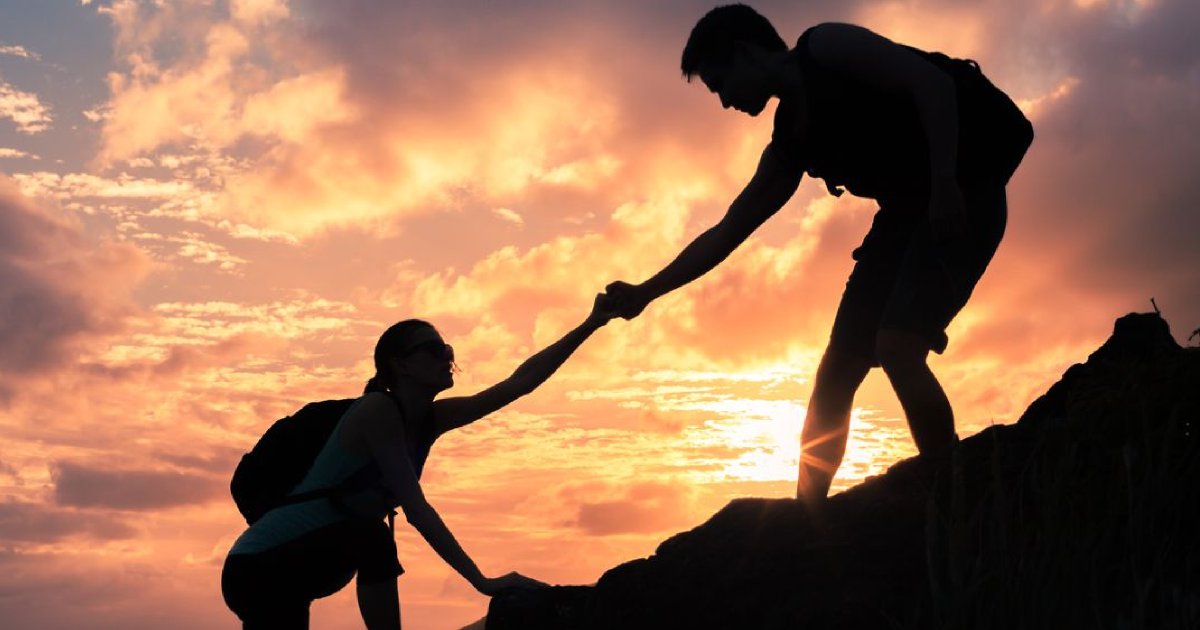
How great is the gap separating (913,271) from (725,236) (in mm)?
1374

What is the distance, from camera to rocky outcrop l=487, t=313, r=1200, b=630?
441cm

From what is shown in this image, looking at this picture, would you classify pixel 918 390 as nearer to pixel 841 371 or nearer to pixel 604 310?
pixel 841 371

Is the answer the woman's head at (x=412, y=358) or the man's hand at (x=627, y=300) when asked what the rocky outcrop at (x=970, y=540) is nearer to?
the woman's head at (x=412, y=358)

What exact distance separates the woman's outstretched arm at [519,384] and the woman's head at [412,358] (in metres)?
0.38

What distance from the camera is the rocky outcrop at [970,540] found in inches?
174

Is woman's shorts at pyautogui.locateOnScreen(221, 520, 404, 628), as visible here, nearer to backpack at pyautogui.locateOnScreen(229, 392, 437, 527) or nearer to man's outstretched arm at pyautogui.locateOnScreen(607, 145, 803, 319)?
backpack at pyautogui.locateOnScreen(229, 392, 437, 527)

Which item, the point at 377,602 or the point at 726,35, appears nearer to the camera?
the point at 377,602

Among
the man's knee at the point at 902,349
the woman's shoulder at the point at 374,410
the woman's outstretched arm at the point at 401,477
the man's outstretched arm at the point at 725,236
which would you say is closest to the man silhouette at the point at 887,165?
the man's knee at the point at 902,349

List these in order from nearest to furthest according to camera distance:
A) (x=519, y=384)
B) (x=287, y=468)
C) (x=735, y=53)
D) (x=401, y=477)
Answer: (x=401, y=477) → (x=287, y=468) → (x=735, y=53) → (x=519, y=384)

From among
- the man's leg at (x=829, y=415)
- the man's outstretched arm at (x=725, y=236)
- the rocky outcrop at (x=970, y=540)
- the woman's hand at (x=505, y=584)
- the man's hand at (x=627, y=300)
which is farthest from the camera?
the man's hand at (x=627, y=300)

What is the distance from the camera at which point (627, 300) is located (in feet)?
23.3

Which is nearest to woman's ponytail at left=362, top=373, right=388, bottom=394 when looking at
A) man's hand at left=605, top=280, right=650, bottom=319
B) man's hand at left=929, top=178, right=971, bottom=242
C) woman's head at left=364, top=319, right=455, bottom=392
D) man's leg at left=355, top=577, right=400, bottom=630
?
woman's head at left=364, top=319, right=455, bottom=392

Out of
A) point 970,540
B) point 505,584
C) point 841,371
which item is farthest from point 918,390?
point 505,584

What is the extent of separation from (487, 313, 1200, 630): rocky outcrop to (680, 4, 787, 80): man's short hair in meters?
2.03
